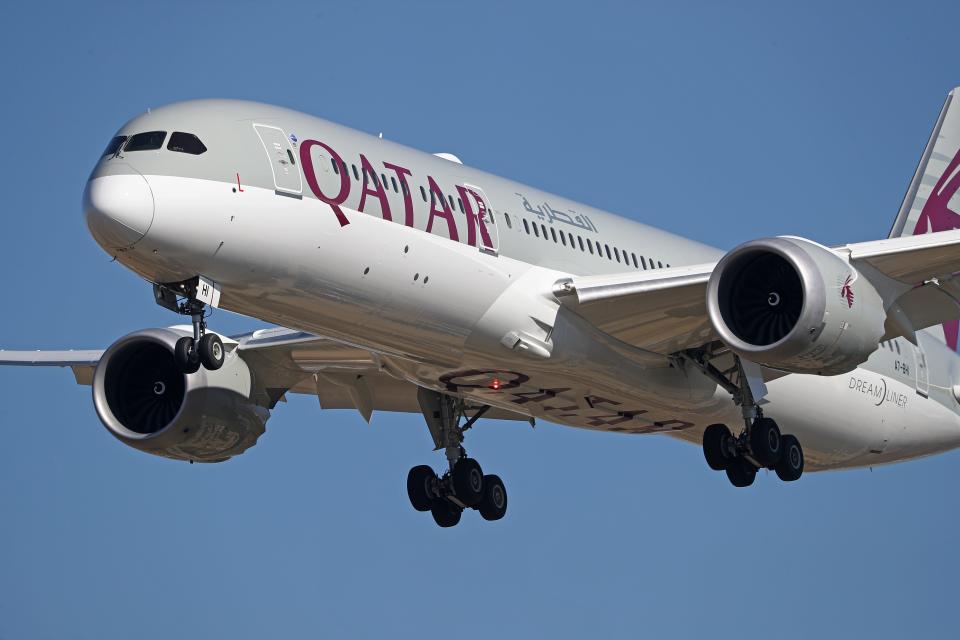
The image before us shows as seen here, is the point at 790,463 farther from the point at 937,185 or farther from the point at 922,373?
the point at 937,185

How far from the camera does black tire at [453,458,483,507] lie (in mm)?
31438

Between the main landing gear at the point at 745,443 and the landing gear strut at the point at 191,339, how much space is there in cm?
921

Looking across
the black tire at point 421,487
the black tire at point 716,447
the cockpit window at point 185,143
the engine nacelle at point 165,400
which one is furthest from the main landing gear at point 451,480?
the cockpit window at point 185,143

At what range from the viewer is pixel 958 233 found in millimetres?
26297

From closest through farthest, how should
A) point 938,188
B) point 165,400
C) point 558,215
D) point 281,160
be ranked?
point 281,160, point 558,215, point 165,400, point 938,188

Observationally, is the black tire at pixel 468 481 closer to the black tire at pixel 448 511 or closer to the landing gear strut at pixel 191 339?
the black tire at pixel 448 511

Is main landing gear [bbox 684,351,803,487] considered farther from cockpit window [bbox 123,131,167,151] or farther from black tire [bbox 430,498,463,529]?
cockpit window [bbox 123,131,167,151]

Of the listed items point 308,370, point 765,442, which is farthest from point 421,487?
point 765,442

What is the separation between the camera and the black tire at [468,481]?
31.4 meters

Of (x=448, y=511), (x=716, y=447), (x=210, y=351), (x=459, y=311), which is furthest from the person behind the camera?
(x=448, y=511)

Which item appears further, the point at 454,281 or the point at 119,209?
the point at 454,281

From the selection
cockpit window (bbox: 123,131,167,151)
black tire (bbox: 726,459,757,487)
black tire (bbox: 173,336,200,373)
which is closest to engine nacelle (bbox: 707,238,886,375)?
black tire (bbox: 726,459,757,487)

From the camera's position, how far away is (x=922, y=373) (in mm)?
35062

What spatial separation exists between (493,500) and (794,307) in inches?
318
